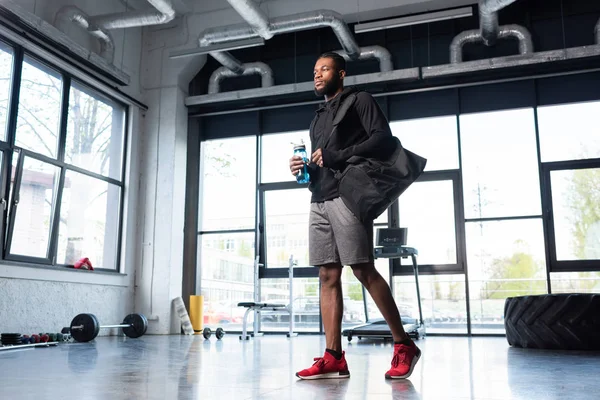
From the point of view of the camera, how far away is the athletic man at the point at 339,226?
7.58 feet

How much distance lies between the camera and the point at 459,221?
264 inches

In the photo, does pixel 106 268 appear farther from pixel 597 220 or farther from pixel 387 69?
pixel 597 220

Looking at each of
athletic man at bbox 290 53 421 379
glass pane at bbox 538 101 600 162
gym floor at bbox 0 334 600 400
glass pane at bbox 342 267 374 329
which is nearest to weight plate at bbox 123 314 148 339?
gym floor at bbox 0 334 600 400

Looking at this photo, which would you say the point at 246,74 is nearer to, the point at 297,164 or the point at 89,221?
the point at 89,221

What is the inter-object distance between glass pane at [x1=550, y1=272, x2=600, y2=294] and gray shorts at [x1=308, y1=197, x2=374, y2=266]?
4.75 metres

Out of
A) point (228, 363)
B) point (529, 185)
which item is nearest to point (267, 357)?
point (228, 363)

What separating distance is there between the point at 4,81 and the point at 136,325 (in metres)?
2.77

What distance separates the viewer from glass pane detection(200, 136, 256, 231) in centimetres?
759

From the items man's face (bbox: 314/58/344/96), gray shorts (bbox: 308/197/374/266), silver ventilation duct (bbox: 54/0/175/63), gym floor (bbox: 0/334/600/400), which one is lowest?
gym floor (bbox: 0/334/600/400)

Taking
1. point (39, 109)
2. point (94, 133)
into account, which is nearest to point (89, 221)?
point (94, 133)

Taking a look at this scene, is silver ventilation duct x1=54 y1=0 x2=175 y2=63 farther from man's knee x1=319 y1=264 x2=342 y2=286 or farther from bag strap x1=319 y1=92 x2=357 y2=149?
man's knee x1=319 y1=264 x2=342 y2=286

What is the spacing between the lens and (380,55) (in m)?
6.84

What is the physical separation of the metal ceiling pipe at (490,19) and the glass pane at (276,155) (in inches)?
97.9

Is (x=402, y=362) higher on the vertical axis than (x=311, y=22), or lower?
lower
